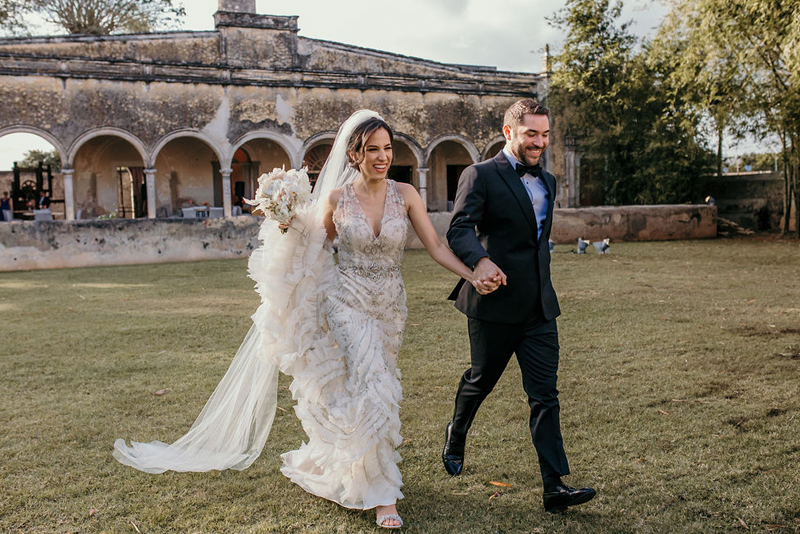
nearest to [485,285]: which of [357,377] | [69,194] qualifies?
[357,377]

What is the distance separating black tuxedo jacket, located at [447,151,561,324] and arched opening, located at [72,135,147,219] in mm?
24244

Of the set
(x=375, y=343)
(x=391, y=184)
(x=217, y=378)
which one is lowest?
(x=217, y=378)

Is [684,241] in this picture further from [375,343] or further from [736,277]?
[375,343]

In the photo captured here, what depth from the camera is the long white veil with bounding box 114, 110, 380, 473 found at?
3643 mm

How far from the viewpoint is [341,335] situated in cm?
351

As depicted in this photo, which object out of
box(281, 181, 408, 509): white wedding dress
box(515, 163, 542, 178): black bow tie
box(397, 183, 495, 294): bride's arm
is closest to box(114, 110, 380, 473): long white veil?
box(281, 181, 408, 509): white wedding dress

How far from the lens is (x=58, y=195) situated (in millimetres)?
30078

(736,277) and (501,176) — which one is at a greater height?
(501,176)

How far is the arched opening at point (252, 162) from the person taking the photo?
27.0 m

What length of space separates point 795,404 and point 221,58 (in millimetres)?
25720

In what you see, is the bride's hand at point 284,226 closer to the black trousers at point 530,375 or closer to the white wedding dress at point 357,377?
the white wedding dress at point 357,377

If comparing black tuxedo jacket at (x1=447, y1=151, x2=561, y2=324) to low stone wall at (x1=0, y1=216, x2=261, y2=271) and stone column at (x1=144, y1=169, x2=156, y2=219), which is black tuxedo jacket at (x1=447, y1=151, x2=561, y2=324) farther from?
stone column at (x1=144, y1=169, x2=156, y2=219)

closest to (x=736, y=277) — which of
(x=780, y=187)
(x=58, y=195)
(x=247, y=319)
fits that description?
(x=247, y=319)

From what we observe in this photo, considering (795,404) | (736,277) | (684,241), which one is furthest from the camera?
(684,241)
